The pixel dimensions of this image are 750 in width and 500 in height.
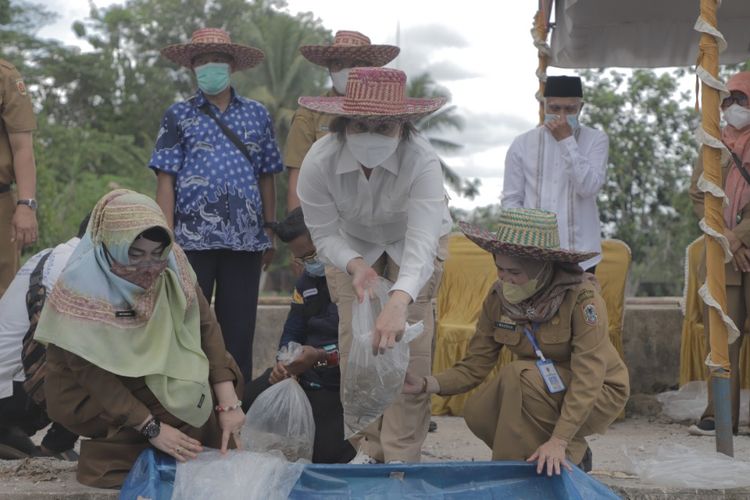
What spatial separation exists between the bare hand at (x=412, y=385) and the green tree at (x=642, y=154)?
12.7 meters

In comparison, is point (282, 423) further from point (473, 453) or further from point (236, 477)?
point (473, 453)

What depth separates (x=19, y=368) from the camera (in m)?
4.58

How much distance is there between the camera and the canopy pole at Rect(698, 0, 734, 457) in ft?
16.5

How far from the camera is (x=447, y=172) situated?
3272cm

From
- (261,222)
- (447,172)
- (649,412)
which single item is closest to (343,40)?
(261,222)

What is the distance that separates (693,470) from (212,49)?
306 centimetres

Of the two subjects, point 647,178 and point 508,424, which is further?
point 647,178

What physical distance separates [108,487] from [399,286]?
129cm

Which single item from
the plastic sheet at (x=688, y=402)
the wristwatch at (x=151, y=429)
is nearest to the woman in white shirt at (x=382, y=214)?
the wristwatch at (x=151, y=429)

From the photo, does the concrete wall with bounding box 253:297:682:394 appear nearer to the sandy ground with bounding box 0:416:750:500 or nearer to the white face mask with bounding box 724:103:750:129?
the sandy ground with bounding box 0:416:750:500

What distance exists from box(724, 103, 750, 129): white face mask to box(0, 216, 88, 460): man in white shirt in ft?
11.0

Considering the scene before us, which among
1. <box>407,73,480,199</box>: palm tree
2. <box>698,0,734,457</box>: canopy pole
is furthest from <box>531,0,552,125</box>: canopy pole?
<box>407,73,480,199</box>: palm tree

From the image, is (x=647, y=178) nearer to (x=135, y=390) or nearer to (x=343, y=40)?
(x=343, y=40)

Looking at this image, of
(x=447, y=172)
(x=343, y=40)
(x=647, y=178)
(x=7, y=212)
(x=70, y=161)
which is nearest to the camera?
(x=7, y=212)
